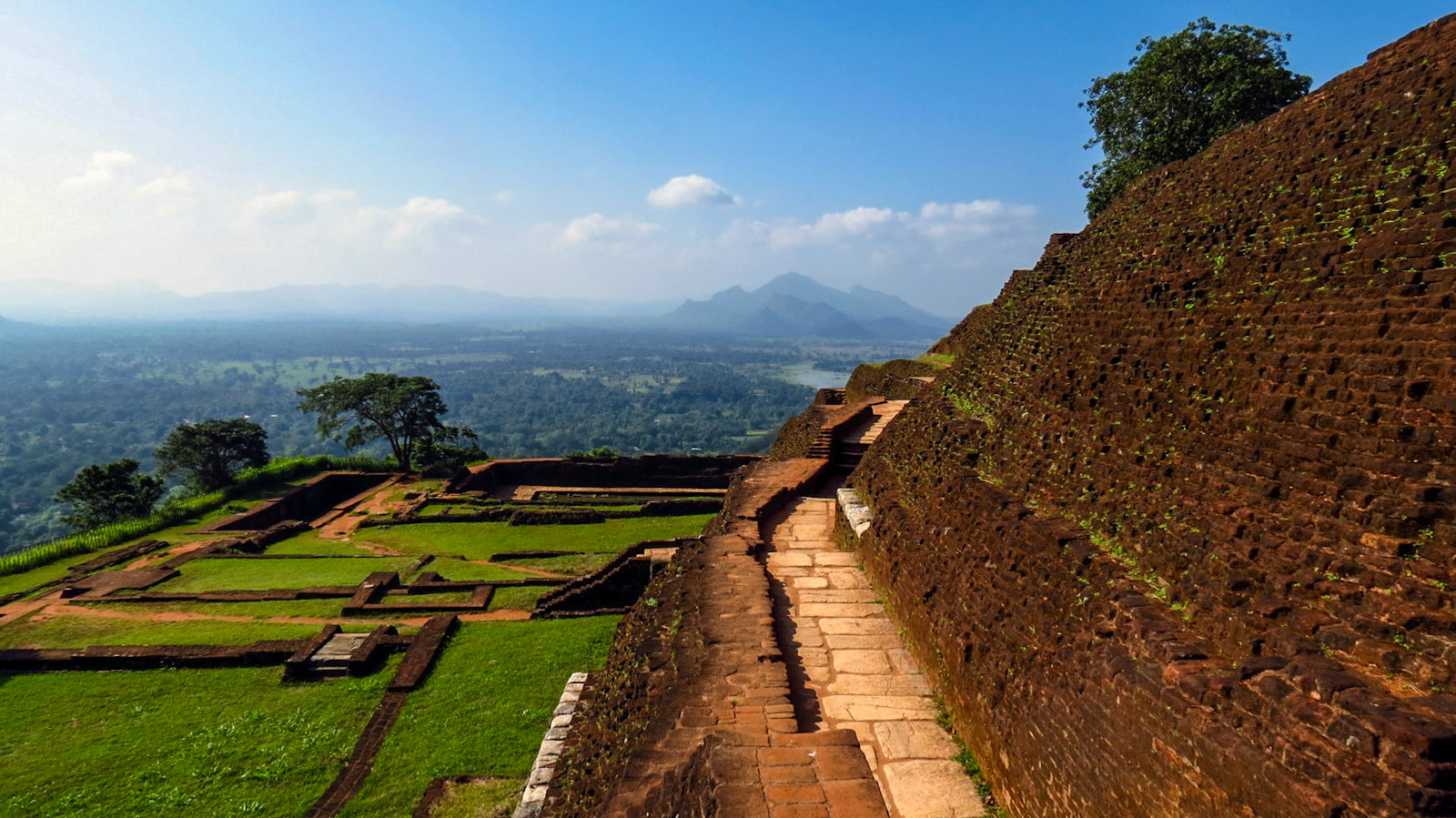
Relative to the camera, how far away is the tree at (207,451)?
27438 millimetres

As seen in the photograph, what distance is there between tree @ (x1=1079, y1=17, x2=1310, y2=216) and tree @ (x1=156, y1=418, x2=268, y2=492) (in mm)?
35356

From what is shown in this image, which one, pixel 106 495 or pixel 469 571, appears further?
pixel 106 495

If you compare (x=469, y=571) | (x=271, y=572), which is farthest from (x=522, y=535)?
(x=271, y=572)

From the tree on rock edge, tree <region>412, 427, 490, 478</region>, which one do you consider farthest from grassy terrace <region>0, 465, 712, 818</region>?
the tree on rock edge

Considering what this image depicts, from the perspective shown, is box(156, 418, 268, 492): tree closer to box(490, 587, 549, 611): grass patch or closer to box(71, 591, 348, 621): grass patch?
box(71, 591, 348, 621): grass patch

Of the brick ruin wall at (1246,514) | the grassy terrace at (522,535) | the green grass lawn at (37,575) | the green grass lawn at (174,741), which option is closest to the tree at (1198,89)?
the brick ruin wall at (1246,514)

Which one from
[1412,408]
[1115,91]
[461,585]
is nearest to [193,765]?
[461,585]

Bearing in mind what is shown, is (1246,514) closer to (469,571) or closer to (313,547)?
(469,571)

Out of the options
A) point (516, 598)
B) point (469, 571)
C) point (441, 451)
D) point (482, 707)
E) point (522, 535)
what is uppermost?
point (482, 707)

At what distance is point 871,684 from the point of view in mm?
5930

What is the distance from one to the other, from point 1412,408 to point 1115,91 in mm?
18518

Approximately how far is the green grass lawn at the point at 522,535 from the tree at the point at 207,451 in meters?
12.8

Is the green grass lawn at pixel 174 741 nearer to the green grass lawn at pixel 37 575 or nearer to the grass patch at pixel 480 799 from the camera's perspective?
the grass patch at pixel 480 799

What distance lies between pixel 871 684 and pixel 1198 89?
17737mm
